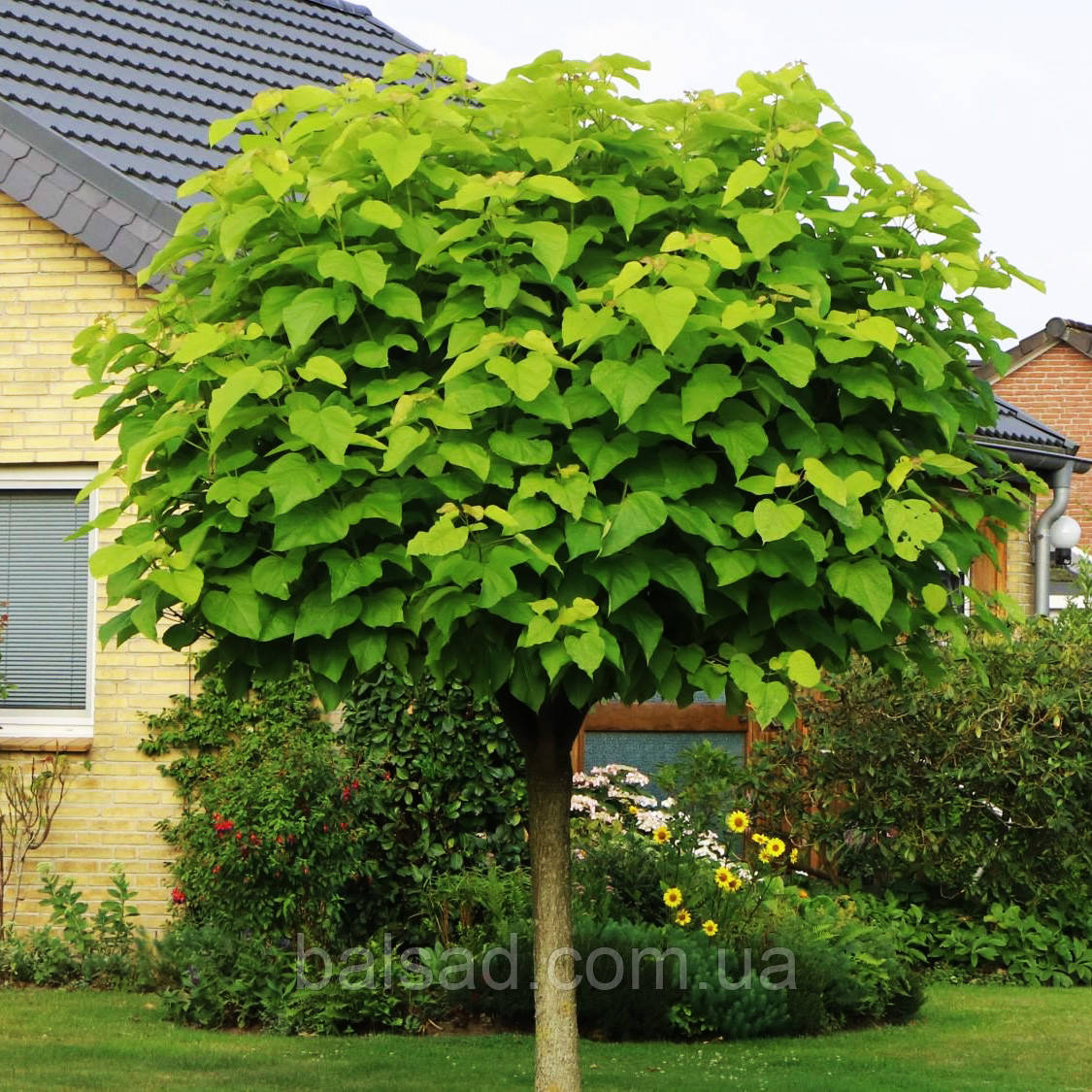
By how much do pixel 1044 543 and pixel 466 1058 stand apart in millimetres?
10777

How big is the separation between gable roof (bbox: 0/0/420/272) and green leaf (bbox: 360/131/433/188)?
478 cm

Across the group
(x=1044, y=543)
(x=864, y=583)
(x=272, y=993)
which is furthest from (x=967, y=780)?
(x=1044, y=543)

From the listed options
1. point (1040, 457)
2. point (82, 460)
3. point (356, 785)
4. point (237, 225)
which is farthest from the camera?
point (1040, 457)

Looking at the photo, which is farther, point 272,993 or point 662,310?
point 272,993

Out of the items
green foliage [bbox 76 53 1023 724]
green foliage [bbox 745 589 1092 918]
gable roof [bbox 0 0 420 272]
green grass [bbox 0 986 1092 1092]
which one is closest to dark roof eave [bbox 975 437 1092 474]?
green foliage [bbox 745 589 1092 918]

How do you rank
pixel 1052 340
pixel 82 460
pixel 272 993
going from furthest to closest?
1. pixel 1052 340
2. pixel 82 460
3. pixel 272 993

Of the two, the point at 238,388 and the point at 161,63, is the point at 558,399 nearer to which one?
the point at 238,388

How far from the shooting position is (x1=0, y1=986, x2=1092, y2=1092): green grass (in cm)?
683

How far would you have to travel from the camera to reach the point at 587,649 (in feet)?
13.5

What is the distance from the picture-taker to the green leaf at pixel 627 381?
4.11 metres

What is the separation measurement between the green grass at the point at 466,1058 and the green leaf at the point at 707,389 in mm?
3521

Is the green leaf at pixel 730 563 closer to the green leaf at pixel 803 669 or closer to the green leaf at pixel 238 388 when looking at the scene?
Answer: the green leaf at pixel 803 669

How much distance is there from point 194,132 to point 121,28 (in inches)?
80.7

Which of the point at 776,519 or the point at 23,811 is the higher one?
the point at 776,519
